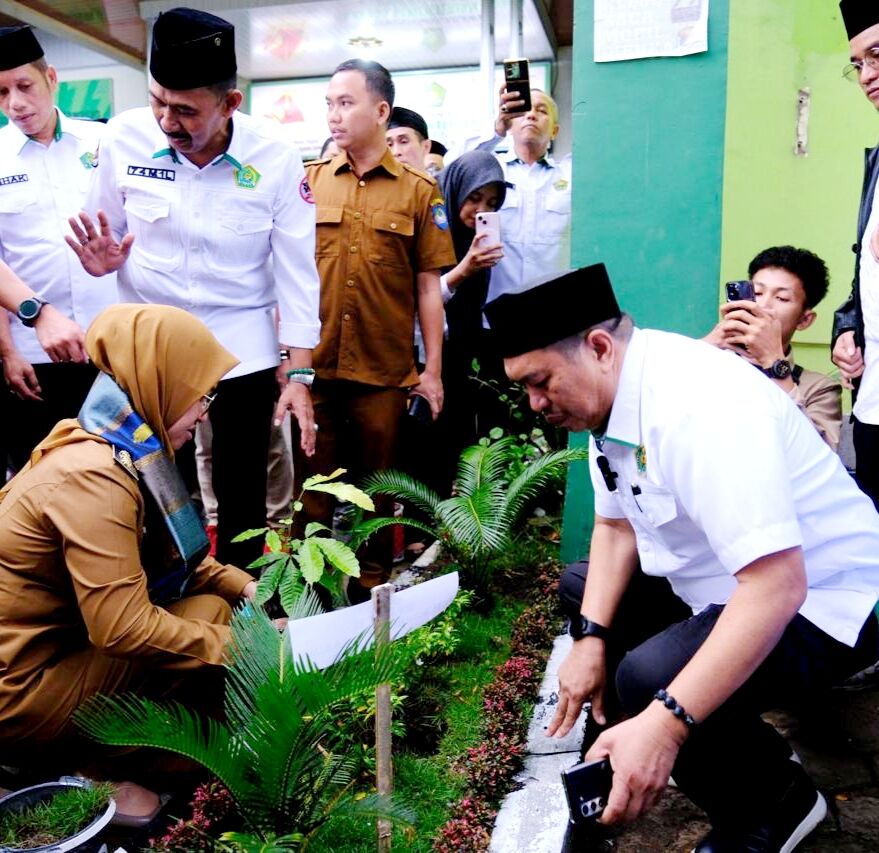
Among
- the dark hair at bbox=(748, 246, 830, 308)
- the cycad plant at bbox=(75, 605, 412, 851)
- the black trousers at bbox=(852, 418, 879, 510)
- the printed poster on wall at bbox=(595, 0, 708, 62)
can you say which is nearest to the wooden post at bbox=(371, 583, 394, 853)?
the cycad plant at bbox=(75, 605, 412, 851)

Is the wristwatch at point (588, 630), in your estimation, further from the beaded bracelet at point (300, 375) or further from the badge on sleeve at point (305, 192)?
the badge on sleeve at point (305, 192)

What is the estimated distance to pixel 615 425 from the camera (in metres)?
2.38

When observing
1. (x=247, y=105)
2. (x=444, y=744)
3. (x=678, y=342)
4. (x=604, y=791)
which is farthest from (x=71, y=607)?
(x=247, y=105)

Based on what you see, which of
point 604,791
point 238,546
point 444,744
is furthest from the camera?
point 238,546

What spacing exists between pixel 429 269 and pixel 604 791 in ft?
9.25

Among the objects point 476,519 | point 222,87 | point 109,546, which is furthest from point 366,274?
point 109,546

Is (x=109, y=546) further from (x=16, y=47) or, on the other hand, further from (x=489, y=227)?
(x=489, y=227)

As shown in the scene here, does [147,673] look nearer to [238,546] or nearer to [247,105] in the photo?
[238,546]

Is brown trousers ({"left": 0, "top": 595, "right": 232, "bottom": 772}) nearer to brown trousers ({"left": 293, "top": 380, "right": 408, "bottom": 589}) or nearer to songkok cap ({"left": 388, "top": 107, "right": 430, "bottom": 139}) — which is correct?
brown trousers ({"left": 293, "top": 380, "right": 408, "bottom": 589})

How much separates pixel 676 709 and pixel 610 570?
2.58 feet

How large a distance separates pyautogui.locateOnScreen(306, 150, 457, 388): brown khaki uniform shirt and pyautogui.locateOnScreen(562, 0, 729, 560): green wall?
0.79m

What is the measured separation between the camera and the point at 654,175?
425 centimetres

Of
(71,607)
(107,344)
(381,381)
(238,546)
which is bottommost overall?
(238,546)

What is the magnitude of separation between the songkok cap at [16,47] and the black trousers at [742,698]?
3328mm
